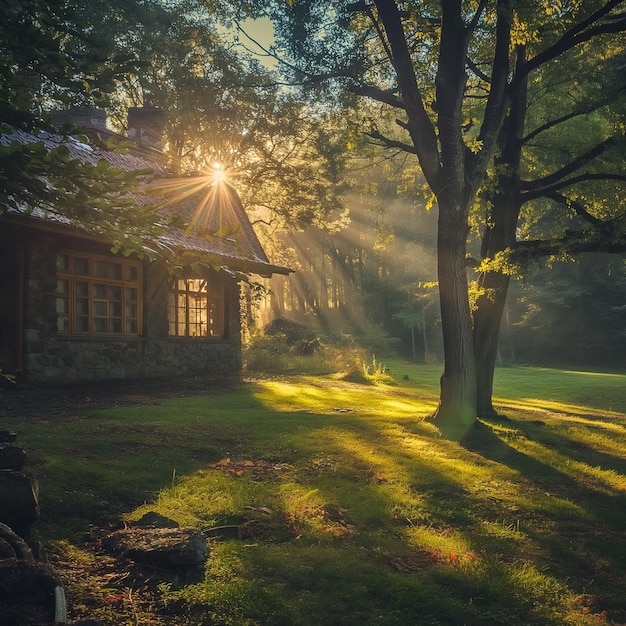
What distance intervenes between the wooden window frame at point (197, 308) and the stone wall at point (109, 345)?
24cm

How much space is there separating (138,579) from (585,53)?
14438mm

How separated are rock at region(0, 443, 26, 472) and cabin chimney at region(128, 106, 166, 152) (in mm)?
18005

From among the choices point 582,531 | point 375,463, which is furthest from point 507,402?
point 582,531

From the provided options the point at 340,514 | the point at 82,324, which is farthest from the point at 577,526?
the point at 82,324

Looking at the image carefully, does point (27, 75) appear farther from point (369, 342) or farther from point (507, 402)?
point (369, 342)

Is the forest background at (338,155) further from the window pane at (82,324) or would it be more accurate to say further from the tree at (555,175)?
the window pane at (82,324)

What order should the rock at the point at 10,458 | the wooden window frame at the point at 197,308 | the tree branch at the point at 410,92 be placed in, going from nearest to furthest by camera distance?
1. the rock at the point at 10,458
2. the tree branch at the point at 410,92
3. the wooden window frame at the point at 197,308

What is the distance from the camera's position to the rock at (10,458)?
4727mm

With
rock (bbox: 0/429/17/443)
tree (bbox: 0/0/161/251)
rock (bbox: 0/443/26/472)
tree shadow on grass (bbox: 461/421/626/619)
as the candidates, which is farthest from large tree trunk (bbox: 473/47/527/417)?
tree (bbox: 0/0/161/251)

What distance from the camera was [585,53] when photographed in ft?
45.6

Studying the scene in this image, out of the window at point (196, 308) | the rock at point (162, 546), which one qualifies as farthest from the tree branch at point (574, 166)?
the rock at point (162, 546)

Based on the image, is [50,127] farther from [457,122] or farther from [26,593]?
[457,122]

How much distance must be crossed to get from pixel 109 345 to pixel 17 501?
434 inches

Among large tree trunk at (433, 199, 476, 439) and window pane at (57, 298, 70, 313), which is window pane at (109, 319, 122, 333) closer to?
window pane at (57, 298, 70, 313)
